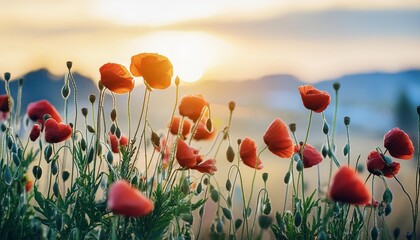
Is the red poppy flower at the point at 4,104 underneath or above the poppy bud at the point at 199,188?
above

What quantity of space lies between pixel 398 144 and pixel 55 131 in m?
1.39

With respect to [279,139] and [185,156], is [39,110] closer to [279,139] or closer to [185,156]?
[185,156]

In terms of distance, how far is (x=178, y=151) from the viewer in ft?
10.0

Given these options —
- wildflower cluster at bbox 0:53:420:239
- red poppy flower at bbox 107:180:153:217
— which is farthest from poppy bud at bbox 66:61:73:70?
red poppy flower at bbox 107:180:153:217

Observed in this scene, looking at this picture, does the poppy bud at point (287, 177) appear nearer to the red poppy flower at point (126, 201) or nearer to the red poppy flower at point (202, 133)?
the red poppy flower at point (202, 133)

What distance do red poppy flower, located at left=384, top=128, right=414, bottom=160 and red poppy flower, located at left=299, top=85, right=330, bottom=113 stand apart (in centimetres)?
31

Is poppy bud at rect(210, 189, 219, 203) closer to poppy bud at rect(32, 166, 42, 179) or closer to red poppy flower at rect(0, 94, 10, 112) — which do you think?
poppy bud at rect(32, 166, 42, 179)

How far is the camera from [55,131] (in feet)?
10.6

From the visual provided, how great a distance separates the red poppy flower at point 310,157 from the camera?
3.34m

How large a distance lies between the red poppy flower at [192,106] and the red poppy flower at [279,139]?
11.7 inches

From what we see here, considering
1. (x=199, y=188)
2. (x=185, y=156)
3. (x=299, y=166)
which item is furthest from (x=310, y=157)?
(x=185, y=156)

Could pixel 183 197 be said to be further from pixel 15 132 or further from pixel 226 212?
pixel 15 132

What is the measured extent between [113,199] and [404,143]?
1601 millimetres

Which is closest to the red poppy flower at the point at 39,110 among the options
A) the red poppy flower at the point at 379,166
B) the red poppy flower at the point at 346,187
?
the red poppy flower at the point at 379,166
